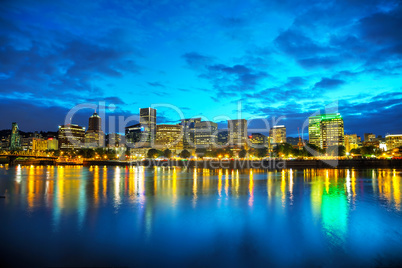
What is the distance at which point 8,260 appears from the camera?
11.7m

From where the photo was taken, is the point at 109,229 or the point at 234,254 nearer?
the point at 234,254

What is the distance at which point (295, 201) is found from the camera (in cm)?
2583

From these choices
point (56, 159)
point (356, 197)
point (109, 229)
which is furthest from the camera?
point (56, 159)

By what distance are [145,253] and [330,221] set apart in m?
12.1

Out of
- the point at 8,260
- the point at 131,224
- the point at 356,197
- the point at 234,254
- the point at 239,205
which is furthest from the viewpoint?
the point at 356,197

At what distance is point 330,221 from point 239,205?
8.06 metres

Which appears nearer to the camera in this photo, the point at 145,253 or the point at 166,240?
the point at 145,253

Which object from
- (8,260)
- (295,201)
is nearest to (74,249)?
(8,260)

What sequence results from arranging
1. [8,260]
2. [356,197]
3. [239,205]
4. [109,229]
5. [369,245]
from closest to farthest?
[8,260]
[369,245]
[109,229]
[239,205]
[356,197]

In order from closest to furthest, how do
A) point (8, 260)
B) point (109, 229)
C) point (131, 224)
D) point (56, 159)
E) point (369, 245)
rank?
point (8, 260)
point (369, 245)
point (109, 229)
point (131, 224)
point (56, 159)

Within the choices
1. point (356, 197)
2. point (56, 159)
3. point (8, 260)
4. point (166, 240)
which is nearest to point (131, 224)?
point (166, 240)

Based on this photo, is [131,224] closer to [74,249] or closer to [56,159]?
[74,249]

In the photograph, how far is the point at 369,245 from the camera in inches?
546

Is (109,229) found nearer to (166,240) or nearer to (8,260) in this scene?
(166,240)
